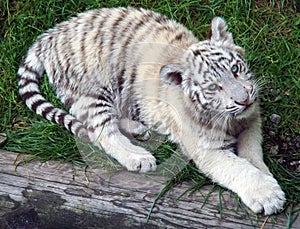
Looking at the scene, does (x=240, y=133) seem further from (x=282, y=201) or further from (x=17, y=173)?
(x=17, y=173)

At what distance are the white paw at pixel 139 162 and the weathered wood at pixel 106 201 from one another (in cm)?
6

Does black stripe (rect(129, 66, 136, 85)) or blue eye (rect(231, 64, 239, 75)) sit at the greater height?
blue eye (rect(231, 64, 239, 75))

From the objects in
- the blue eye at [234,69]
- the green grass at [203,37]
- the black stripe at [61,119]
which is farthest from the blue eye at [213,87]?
the black stripe at [61,119]

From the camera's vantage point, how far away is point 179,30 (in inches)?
172

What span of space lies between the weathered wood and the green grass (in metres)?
0.14

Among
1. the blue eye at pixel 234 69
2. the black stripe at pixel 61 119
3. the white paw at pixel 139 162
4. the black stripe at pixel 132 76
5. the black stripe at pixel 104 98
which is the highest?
the blue eye at pixel 234 69

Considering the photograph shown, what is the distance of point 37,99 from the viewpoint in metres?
4.43

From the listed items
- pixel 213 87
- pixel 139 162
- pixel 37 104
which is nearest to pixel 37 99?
pixel 37 104

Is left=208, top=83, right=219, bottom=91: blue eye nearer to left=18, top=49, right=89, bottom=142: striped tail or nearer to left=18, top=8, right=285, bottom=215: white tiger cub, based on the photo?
left=18, top=8, right=285, bottom=215: white tiger cub

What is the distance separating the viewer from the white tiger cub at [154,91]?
12.4ft

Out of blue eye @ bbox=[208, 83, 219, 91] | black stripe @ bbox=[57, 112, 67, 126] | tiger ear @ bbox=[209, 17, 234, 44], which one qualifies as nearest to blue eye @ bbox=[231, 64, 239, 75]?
blue eye @ bbox=[208, 83, 219, 91]

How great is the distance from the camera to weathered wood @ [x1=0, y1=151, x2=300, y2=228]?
3.59 meters

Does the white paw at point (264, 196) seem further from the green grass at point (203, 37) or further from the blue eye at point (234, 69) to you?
the blue eye at point (234, 69)

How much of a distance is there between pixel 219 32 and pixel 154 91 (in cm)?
55
